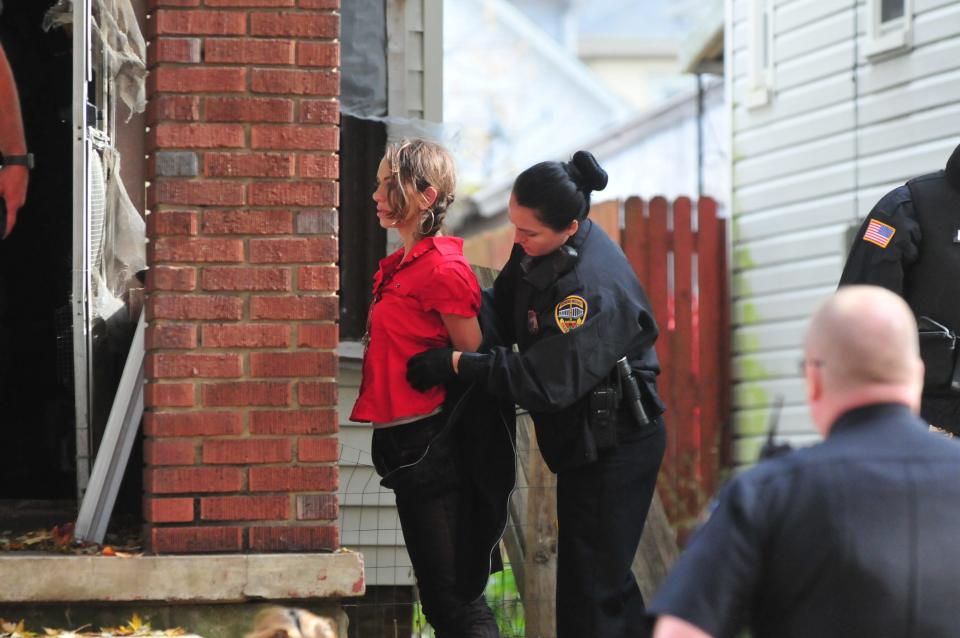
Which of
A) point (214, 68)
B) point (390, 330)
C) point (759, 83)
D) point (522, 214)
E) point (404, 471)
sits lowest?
point (404, 471)

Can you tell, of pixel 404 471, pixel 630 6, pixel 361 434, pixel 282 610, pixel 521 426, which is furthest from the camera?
pixel 630 6

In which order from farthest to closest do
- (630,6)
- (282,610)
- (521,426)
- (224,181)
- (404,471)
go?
1. (630,6)
2. (521,426)
3. (224,181)
4. (404,471)
5. (282,610)

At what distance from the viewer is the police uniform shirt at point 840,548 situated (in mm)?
2412

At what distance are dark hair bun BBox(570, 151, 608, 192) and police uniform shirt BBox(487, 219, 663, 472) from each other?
0.16 metres

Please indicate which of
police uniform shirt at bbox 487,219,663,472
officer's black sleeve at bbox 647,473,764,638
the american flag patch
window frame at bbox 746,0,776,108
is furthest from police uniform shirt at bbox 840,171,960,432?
window frame at bbox 746,0,776,108

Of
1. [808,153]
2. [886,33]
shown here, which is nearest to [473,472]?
[886,33]

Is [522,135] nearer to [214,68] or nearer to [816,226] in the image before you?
[816,226]

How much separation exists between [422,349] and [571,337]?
0.50 metres

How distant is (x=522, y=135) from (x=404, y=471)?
103 ft

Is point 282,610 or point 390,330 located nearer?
point 282,610

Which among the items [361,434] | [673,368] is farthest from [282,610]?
[673,368]

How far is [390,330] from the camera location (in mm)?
4512

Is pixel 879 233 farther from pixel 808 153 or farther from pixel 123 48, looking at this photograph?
pixel 808 153

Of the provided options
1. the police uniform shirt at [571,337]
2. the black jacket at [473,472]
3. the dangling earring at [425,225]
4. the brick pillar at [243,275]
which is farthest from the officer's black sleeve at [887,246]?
the brick pillar at [243,275]
